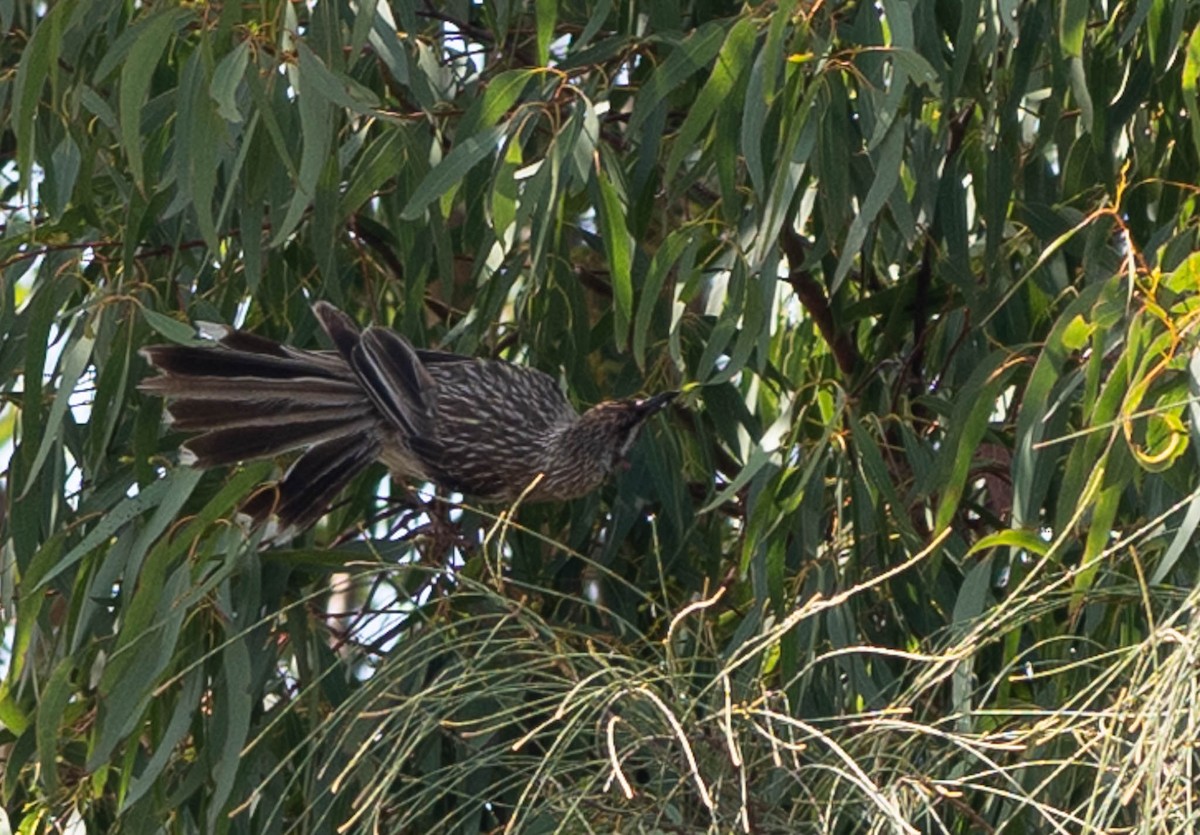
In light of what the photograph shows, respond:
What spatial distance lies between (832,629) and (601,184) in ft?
1.82

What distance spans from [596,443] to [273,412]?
0.42 m

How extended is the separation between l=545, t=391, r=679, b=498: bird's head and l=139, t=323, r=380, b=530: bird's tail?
0.87 ft

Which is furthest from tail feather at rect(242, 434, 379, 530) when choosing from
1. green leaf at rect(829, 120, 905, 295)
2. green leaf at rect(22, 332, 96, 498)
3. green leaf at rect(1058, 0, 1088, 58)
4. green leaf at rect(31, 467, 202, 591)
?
green leaf at rect(1058, 0, 1088, 58)

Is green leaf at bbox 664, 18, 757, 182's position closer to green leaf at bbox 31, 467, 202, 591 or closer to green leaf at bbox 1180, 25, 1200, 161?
green leaf at bbox 1180, 25, 1200, 161

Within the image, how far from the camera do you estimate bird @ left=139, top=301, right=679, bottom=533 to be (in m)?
2.77

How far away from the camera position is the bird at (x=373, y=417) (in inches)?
109

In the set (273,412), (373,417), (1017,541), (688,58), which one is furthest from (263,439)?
(1017,541)

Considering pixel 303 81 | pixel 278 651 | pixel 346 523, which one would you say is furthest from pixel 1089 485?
pixel 346 523

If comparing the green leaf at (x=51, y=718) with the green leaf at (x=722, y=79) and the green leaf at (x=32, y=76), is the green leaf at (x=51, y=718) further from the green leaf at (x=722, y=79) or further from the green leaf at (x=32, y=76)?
the green leaf at (x=722, y=79)

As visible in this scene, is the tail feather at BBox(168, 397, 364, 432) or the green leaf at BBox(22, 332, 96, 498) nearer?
the green leaf at BBox(22, 332, 96, 498)

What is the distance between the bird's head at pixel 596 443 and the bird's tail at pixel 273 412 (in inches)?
10.4

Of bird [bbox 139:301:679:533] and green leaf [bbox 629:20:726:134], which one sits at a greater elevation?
green leaf [bbox 629:20:726:134]

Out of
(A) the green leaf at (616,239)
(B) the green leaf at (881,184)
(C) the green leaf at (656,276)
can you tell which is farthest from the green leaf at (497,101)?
(B) the green leaf at (881,184)

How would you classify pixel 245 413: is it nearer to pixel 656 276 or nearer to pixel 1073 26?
pixel 656 276
